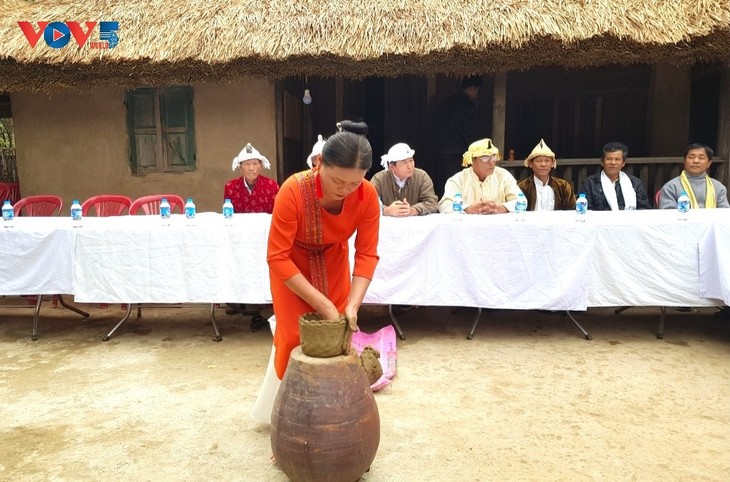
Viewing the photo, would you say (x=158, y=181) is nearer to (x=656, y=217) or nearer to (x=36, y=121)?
(x=36, y=121)

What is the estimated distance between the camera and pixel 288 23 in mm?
5812

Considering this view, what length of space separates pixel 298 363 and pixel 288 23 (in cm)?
463

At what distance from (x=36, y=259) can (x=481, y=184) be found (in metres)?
3.72

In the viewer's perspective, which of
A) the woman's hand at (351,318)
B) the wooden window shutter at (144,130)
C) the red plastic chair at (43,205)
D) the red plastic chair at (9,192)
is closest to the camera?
the woman's hand at (351,318)

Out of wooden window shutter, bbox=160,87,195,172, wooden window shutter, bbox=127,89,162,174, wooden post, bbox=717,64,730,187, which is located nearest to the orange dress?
wooden window shutter, bbox=160,87,195,172

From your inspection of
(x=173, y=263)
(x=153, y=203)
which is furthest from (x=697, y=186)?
(x=153, y=203)

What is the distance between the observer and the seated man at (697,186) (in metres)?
4.82

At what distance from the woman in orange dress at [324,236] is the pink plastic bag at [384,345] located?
1061 mm

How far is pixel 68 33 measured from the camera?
6141mm

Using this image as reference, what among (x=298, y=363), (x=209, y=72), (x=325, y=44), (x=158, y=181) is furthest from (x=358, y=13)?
(x=298, y=363)

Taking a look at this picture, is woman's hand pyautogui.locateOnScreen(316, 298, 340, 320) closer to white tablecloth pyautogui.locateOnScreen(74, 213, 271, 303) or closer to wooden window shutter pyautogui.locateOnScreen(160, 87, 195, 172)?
white tablecloth pyautogui.locateOnScreen(74, 213, 271, 303)

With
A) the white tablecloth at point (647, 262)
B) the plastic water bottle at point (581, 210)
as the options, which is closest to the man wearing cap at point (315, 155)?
the plastic water bottle at point (581, 210)

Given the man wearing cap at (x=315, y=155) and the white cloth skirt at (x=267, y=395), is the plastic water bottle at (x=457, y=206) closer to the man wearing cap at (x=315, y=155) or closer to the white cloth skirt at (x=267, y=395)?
the man wearing cap at (x=315, y=155)

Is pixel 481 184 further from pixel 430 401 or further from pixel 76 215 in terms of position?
pixel 76 215
